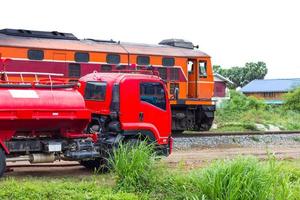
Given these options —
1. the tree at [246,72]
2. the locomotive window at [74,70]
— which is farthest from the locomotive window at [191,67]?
the tree at [246,72]

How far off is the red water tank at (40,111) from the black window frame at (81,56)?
904 cm

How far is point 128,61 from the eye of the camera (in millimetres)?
22453

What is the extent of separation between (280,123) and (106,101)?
67.1ft

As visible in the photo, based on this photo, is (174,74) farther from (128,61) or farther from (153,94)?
(153,94)

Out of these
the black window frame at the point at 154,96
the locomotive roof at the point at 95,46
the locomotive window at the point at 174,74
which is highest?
the locomotive roof at the point at 95,46

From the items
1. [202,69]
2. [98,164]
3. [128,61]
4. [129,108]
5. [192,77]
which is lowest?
[98,164]

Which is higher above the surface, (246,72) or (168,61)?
(246,72)

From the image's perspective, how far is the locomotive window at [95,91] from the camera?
43.8 feet

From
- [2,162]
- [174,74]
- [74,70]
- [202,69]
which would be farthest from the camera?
[202,69]

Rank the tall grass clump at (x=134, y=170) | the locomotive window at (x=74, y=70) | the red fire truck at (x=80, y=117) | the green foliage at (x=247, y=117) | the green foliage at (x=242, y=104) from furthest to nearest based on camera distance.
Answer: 1. the green foliage at (x=242, y=104)
2. the green foliage at (x=247, y=117)
3. the locomotive window at (x=74, y=70)
4. the red fire truck at (x=80, y=117)
5. the tall grass clump at (x=134, y=170)

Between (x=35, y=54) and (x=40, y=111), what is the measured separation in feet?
29.8

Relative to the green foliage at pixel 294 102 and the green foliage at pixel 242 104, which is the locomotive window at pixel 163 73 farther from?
the green foliage at pixel 294 102

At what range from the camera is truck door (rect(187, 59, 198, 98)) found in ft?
80.2

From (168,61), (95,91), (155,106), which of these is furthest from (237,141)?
(95,91)
